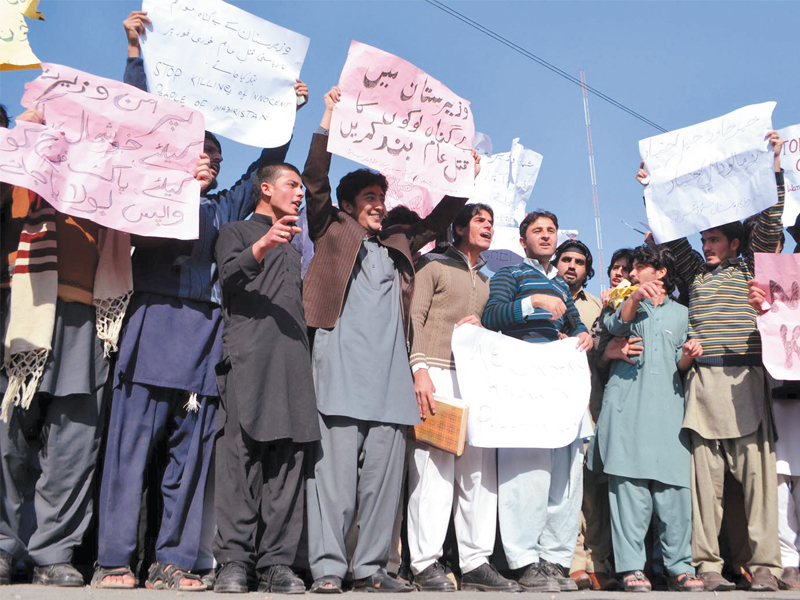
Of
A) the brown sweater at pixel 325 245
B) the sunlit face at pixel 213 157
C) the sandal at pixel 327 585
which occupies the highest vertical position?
the sunlit face at pixel 213 157

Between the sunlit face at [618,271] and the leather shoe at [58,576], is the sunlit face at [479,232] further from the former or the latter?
the leather shoe at [58,576]

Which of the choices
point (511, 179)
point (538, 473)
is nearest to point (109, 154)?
point (538, 473)

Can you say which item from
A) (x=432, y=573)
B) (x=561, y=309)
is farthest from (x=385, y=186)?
(x=432, y=573)

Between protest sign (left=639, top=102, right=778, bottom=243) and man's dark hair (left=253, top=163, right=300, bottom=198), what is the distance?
2.57 m

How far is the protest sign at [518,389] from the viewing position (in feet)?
17.3

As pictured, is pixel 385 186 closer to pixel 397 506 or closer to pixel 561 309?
pixel 561 309

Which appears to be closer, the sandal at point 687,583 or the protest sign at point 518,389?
the protest sign at point 518,389

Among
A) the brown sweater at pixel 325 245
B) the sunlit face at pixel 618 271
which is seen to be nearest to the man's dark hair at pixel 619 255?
the sunlit face at pixel 618 271

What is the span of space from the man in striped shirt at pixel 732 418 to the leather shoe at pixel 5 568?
407 centimetres

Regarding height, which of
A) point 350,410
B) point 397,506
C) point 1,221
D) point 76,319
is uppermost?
point 1,221

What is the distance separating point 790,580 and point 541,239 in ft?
8.86

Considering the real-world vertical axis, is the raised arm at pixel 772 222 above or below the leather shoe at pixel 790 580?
above

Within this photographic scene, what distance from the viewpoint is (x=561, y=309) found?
217 inches

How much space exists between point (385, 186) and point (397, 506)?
6.43ft
